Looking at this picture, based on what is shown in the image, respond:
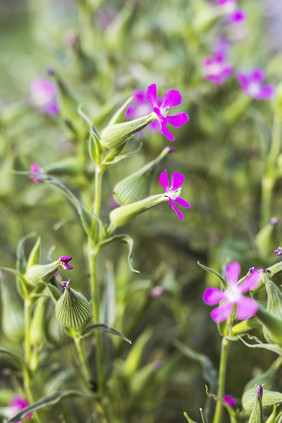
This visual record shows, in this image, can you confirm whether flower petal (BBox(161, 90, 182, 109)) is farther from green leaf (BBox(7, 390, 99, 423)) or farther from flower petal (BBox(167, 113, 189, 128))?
green leaf (BBox(7, 390, 99, 423))

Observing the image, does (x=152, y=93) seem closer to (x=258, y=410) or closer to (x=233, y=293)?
(x=233, y=293)

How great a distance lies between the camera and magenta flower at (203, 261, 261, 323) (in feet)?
1.30

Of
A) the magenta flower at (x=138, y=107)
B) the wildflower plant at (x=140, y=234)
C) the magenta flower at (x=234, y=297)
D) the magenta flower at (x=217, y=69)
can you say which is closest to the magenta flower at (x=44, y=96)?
the wildflower plant at (x=140, y=234)

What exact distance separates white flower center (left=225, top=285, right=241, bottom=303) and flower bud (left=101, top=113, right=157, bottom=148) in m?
0.16

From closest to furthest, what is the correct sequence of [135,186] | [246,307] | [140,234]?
[246,307], [135,186], [140,234]

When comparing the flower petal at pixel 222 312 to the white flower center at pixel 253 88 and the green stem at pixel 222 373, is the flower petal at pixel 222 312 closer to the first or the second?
the green stem at pixel 222 373

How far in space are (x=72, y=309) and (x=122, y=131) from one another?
167 mm

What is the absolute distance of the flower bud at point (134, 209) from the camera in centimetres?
48

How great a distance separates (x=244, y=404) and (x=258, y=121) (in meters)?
0.44

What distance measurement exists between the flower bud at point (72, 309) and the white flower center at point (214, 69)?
0.55 metres

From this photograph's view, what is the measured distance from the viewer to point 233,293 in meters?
0.42

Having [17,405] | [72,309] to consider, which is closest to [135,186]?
[72,309]

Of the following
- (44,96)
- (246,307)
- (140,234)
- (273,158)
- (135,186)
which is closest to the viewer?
(246,307)

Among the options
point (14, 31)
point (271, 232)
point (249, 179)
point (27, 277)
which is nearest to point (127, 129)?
point (27, 277)
